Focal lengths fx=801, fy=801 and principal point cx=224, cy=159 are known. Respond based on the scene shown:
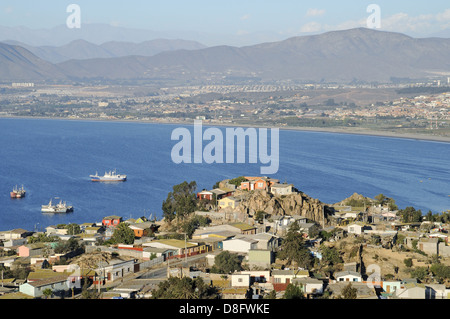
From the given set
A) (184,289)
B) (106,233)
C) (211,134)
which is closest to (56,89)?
(211,134)

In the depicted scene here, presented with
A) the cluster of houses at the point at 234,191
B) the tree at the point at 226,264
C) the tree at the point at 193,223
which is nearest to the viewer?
the tree at the point at 226,264

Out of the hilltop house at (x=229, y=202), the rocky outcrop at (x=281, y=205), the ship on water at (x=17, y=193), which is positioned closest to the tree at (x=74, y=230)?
the hilltop house at (x=229, y=202)

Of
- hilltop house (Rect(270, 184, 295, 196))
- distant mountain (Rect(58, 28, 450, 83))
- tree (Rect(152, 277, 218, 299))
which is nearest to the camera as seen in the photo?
tree (Rect(152, 277, 218, 299))

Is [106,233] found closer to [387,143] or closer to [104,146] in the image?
[104,146]

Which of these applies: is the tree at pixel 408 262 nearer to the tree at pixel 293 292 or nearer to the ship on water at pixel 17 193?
the tree at pixel 293 292

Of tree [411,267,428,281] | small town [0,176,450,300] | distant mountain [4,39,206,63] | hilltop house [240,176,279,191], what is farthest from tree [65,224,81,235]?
distant mountain [4,39,206,63]

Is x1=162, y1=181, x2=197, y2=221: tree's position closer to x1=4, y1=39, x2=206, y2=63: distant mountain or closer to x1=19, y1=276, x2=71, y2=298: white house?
x1=19, y1=276, x2=71, y2=298: white house
